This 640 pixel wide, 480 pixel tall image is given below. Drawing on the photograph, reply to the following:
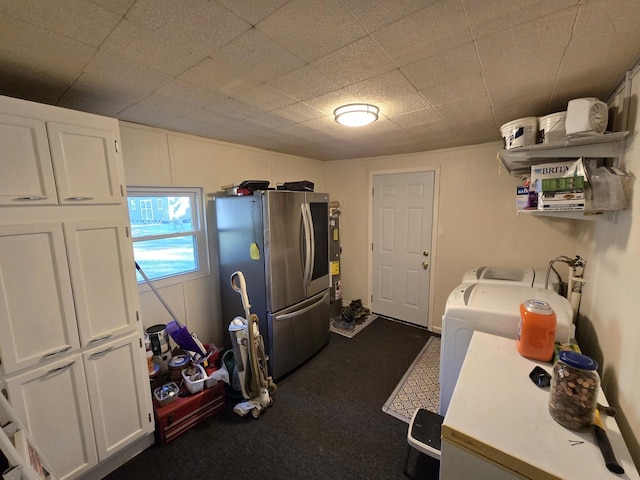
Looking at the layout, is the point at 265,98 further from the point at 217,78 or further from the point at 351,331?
the point at 351,331

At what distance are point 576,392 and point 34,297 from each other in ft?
7.56

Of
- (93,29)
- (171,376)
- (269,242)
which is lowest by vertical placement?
(171,376)

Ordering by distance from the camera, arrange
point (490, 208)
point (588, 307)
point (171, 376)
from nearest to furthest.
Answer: point (588, 307)
point (171, 376)
point (490, 208)

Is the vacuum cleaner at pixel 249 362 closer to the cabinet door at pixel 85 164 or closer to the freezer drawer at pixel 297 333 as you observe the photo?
the freezer drawer at pixel 297 333

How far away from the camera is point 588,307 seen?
1676mm

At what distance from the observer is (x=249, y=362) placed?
2150mm

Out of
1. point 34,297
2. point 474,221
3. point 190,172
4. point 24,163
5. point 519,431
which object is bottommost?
point 519,431

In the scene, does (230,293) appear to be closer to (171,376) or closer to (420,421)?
(171,376)

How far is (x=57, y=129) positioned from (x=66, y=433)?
5.16ft

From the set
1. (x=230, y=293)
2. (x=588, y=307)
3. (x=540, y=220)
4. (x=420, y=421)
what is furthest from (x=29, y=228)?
(x=540, y=220)

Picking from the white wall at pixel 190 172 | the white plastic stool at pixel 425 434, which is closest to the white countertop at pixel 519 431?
the white plastic stool at pixel 425 434

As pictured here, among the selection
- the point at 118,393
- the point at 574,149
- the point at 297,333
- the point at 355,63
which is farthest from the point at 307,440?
the point at 574,149

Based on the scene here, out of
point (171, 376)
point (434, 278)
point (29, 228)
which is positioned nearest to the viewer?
point (29, 228)

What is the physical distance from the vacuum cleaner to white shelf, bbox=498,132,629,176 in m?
2.05
